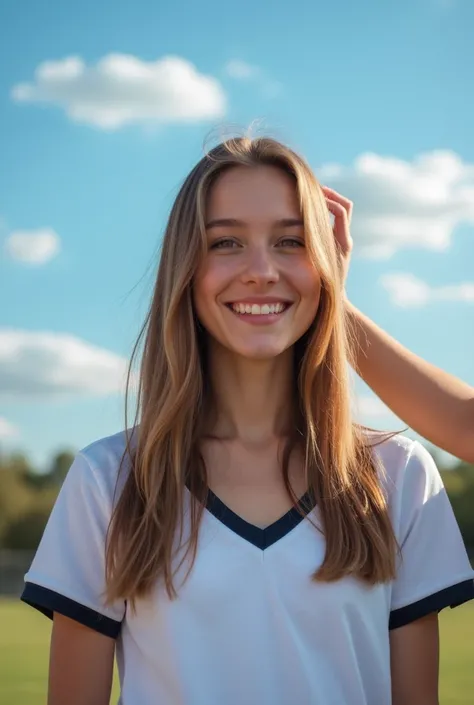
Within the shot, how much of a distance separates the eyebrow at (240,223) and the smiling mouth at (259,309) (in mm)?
203

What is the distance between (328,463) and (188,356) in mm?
471

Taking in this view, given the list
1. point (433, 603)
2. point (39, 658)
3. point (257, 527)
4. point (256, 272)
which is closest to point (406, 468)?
point (433, 603)

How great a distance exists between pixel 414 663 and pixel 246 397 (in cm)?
82

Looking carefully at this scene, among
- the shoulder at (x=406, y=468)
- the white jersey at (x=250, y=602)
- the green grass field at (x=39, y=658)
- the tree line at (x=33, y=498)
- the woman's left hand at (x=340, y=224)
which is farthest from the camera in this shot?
the tree line at (x=33, y=498)

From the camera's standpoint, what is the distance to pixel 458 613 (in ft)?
65.6

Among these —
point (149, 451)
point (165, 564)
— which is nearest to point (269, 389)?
point (149, 451)

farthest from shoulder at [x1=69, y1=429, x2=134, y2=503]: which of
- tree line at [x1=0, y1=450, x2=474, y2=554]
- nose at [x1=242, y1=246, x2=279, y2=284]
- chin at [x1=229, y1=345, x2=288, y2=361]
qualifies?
tree line at [x1=0, y1=450, x2=474, y2=554]

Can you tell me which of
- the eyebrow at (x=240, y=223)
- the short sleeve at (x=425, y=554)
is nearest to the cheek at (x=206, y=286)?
the eyebrow at (x=240, y=223)

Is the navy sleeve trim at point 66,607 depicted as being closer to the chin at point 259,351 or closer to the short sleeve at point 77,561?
the short sleeve at point 77,561

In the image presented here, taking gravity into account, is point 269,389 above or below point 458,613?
above

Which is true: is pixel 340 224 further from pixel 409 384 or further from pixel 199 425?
pixel 199 425

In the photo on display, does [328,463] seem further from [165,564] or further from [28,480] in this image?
[28,480]

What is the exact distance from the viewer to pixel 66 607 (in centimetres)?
249

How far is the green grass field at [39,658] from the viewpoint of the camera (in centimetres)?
1180
